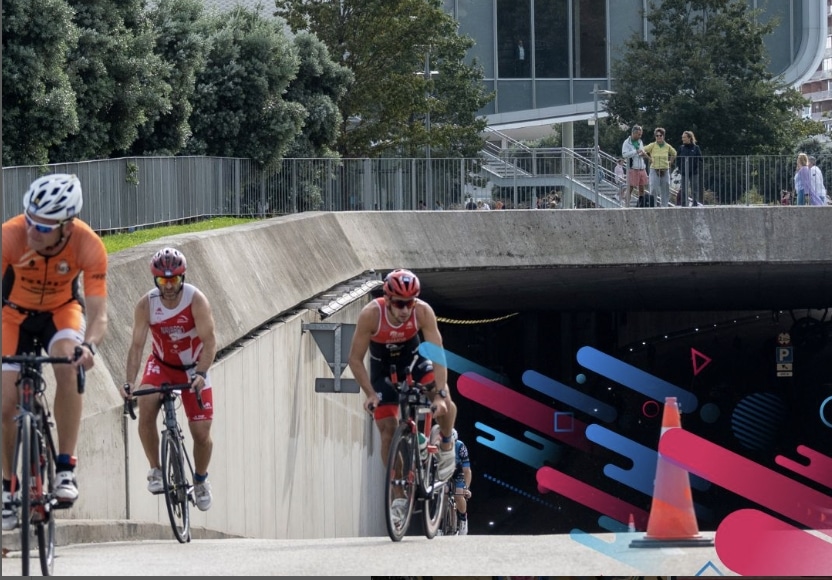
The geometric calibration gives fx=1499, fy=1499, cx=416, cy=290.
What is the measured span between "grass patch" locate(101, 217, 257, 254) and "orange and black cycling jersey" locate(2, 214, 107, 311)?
6.78 metres

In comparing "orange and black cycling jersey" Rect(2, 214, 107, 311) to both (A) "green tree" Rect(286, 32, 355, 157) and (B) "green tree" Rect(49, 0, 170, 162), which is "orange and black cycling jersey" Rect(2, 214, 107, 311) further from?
(A) "green tree" Rect(286, 32, 355, 157)

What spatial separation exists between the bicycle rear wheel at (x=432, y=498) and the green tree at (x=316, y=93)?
20.6m

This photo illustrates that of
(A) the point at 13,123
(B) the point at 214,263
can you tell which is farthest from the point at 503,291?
(B) the point at 214,263

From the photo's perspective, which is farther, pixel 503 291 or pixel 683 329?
pixel 683 329

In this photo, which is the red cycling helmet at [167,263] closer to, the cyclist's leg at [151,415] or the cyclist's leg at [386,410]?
the cyclist's leg at [151,415]

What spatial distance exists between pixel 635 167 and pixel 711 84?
12954 mm

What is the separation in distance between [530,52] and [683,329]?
12.8 meters

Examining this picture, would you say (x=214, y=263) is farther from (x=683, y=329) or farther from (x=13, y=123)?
(x=683, y=329)

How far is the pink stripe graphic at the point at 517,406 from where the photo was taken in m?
37.8

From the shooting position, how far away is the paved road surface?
800 centimetres

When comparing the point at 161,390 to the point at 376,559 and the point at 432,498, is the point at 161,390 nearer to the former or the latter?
the point at 376,559

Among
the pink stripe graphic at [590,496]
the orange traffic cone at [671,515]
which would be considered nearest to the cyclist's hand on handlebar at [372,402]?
the orange traffic cone at [671,515]

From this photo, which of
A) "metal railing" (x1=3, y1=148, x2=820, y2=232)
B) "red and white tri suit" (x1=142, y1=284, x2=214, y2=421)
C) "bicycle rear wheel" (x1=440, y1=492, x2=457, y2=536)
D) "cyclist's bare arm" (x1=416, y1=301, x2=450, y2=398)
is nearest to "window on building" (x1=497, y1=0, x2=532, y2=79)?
"metal railing" (x1=3, y1=148, x2=820, y2=232)

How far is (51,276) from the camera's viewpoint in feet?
23.8
